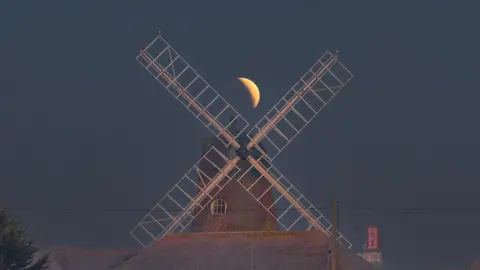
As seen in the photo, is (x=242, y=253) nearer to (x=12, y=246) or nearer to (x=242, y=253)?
(x=242, y=253)

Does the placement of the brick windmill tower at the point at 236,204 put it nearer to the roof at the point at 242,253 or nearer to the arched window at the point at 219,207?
the arched window at the point at 219,207

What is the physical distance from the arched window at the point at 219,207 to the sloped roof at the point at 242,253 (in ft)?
19.9

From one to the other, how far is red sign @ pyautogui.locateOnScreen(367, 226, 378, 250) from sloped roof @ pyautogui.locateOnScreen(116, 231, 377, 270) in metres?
53.5

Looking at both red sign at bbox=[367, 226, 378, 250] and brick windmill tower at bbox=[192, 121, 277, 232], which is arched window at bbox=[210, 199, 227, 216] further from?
red sign at bbox=[367, 226, 378, 250]

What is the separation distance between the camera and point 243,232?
226 ft

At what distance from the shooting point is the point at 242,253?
66500 mm

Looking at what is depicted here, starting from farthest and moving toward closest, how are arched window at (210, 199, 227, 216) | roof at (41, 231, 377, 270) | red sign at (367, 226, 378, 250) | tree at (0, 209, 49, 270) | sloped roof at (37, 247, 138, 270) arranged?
red sign at (367, 226, 378, 250), sloped roof at (37, 247, 138, 270), arched window at (210, 199, 227, 216), roof at (41, 231, 377, 270), tree at (0, 209, 49, 270)

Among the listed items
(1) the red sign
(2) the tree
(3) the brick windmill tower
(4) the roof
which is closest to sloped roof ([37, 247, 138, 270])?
(3) the brick windmill tower

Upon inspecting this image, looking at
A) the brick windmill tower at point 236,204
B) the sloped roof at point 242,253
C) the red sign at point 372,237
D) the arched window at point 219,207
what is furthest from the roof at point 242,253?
the red sign at point 372,237

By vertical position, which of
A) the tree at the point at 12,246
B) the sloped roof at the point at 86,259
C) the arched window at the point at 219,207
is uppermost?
the sloped roof at the point at 86,259

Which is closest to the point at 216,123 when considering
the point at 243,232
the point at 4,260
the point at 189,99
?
the point at 189,99

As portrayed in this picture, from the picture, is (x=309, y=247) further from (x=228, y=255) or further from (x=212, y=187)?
(x=212, y=187)

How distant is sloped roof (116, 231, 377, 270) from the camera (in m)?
65.6

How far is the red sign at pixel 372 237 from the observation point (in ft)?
401
